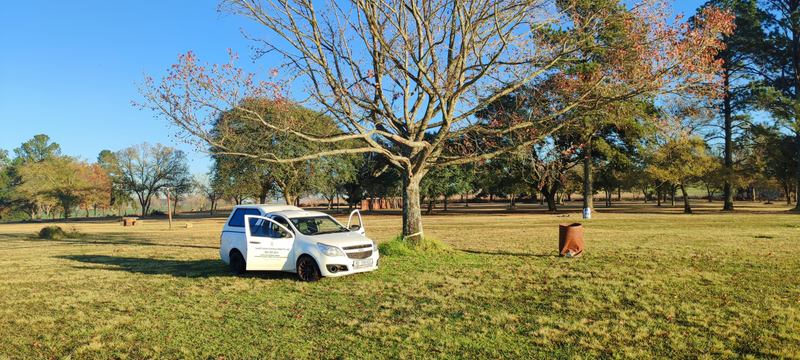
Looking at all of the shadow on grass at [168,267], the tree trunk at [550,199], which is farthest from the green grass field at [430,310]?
the tree trunk at [550,199]

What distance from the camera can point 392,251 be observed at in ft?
41.9

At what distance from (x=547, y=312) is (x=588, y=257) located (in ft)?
20.1

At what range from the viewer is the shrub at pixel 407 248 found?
501 inches

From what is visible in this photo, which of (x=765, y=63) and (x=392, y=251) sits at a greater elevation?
(x=765, y=63)

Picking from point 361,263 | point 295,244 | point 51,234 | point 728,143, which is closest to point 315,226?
point 295,244

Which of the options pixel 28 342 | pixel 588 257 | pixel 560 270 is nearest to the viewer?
pixel 28 342

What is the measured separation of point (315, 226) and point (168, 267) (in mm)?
5000

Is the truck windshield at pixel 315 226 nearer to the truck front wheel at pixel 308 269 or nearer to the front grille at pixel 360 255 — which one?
the truck front wheel at pixel 308 269

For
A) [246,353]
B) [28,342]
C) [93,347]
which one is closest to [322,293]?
[246,353]

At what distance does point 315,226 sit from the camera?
10289 mm

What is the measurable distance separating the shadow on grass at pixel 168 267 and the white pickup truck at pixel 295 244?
498 mm

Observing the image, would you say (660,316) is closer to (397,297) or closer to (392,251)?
(397,297)

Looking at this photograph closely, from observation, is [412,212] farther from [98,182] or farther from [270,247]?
[98,182]

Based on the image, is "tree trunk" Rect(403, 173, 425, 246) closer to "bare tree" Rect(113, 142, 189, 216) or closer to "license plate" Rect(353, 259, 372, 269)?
"license plate" Rect(353, 259, 372, 269)
